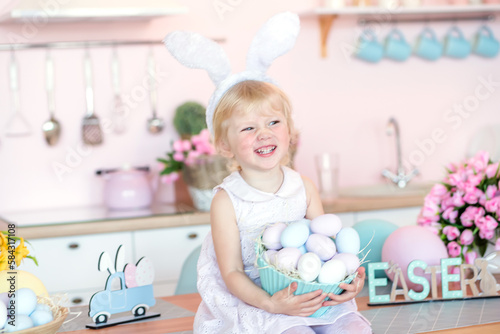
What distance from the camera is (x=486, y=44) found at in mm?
3053

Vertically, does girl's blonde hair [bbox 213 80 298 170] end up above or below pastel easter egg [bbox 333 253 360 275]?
above

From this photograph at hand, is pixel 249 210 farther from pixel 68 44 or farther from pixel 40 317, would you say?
pixel 68 44

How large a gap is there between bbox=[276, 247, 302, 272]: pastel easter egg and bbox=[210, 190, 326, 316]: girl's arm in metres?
0.03

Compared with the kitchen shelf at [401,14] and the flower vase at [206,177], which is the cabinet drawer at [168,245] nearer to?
the flower vase at [206,177]

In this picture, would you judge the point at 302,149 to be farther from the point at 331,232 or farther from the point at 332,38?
the point at 331,232

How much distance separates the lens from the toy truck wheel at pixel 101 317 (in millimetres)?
1338

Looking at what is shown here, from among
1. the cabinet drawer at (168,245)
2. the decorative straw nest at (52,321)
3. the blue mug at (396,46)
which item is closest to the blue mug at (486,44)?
the blue mug at (396,46)

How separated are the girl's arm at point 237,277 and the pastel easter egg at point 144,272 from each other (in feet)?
0.54

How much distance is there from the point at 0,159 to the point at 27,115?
21cm

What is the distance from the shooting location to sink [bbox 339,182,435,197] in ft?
8.78

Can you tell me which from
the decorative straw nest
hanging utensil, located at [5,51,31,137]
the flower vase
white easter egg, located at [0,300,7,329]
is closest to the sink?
the flower vase

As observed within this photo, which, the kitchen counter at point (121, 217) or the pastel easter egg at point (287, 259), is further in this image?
the kitchen counter at point (121, 217)

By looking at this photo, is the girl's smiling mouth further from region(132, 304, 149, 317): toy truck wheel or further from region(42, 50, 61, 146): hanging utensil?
region(42, 50, 61, 146): hanging utensil

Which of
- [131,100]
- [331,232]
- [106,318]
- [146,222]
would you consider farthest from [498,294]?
[131,100]
